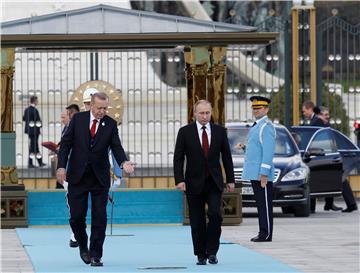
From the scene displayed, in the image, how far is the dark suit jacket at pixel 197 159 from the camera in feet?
52.9

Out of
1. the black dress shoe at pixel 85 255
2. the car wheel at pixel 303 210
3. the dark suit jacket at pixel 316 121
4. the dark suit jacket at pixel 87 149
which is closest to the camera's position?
the dark suit jacket at pixel 87 149

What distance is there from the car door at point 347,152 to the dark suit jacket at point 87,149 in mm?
11320

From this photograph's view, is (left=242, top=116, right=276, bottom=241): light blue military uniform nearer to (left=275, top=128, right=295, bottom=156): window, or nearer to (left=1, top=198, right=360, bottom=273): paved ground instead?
(left=1, top=198, right=360, bottom=273): paved ground

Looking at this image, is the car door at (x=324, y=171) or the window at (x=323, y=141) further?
the window at (x=323, y=141)

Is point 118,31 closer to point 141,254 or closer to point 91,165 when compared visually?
point 141,254

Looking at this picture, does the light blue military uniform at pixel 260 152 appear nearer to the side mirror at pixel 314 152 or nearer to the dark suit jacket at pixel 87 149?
the dark suit jacket at pixel 87 149

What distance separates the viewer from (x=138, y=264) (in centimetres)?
1605

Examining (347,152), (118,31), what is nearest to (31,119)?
(347,152)

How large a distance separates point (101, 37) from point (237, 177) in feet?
11.0

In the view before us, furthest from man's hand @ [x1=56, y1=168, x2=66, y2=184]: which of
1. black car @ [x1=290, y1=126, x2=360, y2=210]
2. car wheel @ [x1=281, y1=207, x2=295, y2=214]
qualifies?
car wheel @ [x1=281, y1=207, x2=295, y2=214]

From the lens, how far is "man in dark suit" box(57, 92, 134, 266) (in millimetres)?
15898

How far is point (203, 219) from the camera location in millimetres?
16281

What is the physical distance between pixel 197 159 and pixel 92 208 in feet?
3.91

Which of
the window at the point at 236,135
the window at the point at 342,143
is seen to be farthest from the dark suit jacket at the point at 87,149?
the window at the point at 342,143
